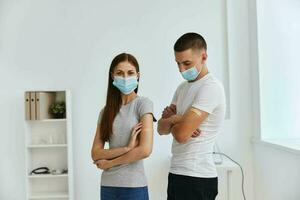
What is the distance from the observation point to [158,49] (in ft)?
11.1

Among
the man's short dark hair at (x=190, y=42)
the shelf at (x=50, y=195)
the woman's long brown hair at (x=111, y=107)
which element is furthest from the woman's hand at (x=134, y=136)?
the shelf at (x=50, y=195)

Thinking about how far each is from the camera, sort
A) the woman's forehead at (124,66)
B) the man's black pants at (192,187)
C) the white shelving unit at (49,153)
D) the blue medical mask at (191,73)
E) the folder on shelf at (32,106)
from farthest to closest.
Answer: the white shelving unit at (49,153), the folder on shelf at (32,106), the woman's forehead at (124,66), the blue medical mask at (191,73), the man's black pants at (192,187)

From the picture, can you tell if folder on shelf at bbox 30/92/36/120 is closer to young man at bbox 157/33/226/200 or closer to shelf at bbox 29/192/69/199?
shelf at bbox 29/192/69/199

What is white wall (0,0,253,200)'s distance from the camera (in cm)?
335

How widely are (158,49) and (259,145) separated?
134 cm

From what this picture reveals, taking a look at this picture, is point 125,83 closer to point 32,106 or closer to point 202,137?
point 202,137

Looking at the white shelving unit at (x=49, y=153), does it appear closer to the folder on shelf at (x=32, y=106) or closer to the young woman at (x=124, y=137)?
the folder on shelf at (x=32, y=106)

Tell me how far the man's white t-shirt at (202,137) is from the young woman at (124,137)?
18 cm

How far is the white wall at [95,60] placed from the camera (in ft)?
11.0

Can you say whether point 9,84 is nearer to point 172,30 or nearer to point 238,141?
point 172,30

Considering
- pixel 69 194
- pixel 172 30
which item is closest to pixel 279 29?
pixel 172 30

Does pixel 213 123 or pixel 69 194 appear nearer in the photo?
pixel 213 123

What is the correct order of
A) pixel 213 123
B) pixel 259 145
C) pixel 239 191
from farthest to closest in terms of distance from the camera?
1. pixel 259 145
2. pixel 239 191
3. pixel 213 123

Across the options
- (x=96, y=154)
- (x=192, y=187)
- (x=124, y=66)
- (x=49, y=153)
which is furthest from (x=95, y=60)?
(x=192, y=187)
